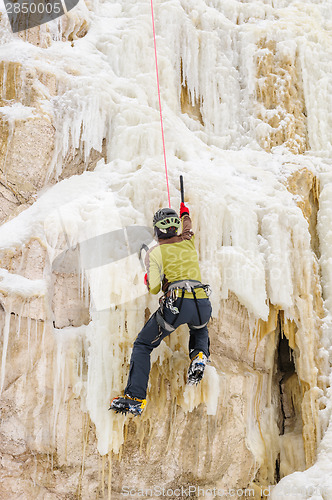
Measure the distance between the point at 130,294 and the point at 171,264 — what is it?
0.72 m

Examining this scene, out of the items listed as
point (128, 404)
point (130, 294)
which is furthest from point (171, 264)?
point (128, 404)

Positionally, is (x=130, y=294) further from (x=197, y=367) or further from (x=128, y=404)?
(x=128, y=404)

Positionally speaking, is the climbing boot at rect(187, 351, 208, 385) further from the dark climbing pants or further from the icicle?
the icicle

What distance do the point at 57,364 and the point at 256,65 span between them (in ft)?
20.3

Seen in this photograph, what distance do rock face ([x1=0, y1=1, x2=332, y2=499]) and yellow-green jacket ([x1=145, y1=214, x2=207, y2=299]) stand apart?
602 millimetres

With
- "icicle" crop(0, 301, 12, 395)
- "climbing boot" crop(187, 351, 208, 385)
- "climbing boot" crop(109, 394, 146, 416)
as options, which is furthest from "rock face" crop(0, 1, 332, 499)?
"climbing boot" crop(187, 351, 208, 385)

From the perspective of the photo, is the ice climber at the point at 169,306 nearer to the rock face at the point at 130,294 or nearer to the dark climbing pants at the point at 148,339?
the dark climbing pants at the point at 148,339

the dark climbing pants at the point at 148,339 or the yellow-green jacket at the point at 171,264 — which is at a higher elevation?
the yellow-green jacket at the point at 171,264

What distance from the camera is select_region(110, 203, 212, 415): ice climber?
4559 millimetres

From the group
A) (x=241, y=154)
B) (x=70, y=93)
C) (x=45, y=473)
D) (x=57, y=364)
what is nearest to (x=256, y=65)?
(x=241, y=154)

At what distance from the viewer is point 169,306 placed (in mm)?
4539

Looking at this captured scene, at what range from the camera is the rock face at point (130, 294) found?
16.8 feet

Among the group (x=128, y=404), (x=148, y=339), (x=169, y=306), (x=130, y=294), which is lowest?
(x=128, y=404)

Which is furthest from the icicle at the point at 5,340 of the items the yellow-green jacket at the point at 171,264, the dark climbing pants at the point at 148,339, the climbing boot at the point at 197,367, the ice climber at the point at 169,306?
the climbing boot at the point at 197,367
